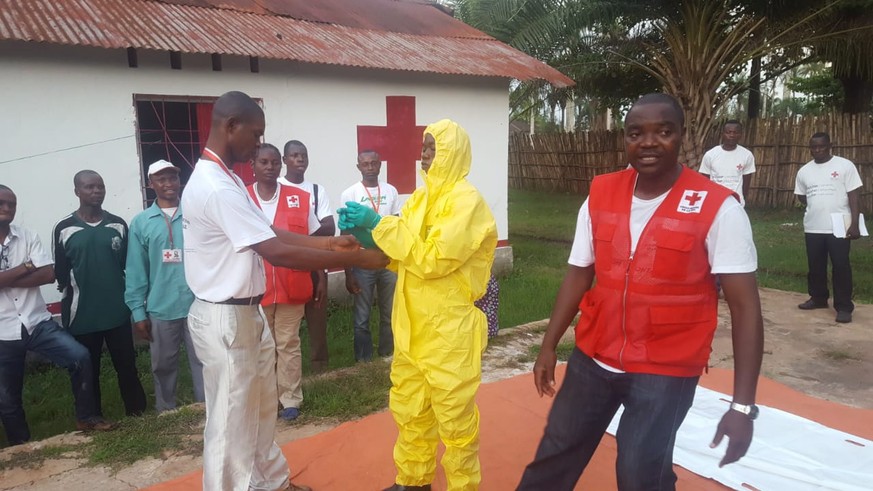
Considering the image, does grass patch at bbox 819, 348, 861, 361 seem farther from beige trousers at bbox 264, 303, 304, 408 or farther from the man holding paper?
beige trousers at bbox 264, 303, 304, 408

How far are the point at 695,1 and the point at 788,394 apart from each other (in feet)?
23.8

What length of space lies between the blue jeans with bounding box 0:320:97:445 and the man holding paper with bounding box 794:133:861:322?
20.7 feet

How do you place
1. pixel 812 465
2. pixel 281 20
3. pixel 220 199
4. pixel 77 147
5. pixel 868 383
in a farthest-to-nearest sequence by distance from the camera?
pixel 281 20 → pixel 77 147 → pixel 868 383 → pixel 812 465 → pixel 220 199

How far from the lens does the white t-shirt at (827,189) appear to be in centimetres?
582

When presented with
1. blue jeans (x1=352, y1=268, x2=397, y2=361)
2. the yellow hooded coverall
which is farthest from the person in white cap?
the yellow hooded coverall

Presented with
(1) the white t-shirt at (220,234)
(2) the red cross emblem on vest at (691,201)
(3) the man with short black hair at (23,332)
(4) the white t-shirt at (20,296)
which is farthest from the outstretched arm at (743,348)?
(4) the white t-shirt at (20,296)

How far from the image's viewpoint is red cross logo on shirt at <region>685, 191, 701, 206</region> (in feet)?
6.37

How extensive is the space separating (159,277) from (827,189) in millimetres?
5956

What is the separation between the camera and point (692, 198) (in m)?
1.95

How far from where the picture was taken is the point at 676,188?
200 cm

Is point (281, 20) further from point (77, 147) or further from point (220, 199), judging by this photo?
point (220, 199)

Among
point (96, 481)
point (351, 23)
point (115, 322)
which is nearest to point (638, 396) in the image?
point (96, 481)

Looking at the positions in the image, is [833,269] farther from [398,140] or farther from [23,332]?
[23,332]

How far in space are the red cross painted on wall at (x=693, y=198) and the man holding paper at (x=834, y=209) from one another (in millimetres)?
4841
